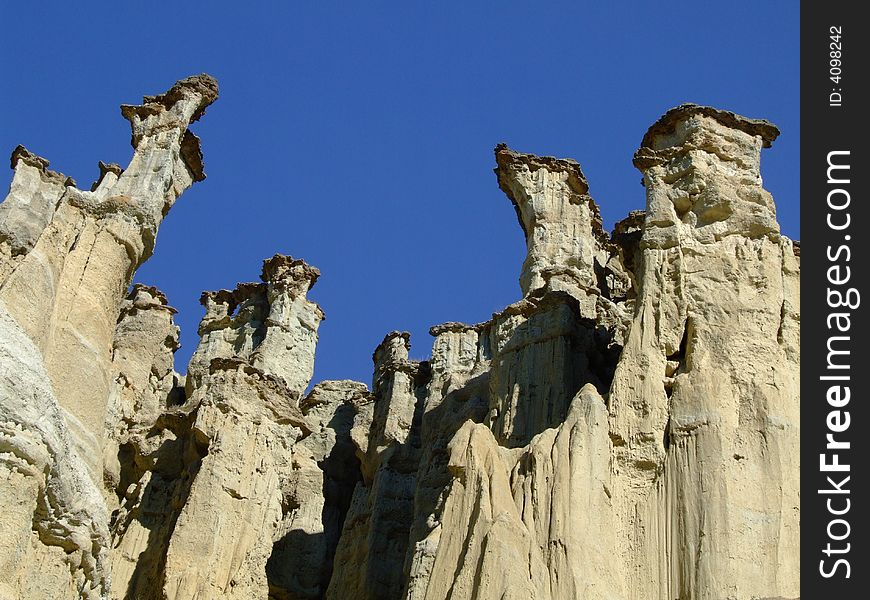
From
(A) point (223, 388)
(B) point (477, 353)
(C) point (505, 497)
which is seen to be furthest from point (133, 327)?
(C) point (505, 497)

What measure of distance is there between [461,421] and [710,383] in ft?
32.8

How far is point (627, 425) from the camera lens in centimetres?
2438

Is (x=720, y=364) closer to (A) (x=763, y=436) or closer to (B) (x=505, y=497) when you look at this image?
(A) (x=763, y=436)

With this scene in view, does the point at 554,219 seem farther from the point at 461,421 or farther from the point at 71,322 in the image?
the point at 71,322

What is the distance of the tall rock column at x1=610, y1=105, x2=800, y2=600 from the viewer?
880 inches

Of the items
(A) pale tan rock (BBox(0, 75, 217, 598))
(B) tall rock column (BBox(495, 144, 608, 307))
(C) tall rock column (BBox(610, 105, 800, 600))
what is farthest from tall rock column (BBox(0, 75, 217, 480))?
(B) tall rock column (BBox(495, 144, 608, 307))

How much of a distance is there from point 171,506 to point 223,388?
10.6ft

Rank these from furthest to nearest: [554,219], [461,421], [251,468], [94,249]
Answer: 1. [554,219]
2. [461,421]
3. [251,468]
4. [94,249]
